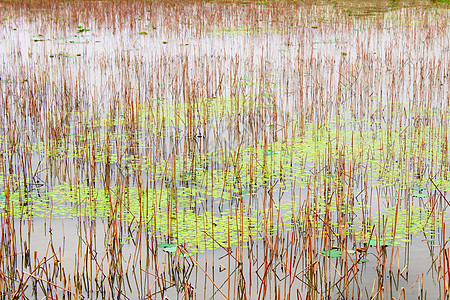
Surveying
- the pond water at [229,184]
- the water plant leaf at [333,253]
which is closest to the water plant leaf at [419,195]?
the pond water at [229,184]

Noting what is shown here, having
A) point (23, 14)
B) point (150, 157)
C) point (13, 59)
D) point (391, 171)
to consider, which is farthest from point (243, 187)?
point (23, 14)

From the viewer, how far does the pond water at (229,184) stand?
93.4 inches

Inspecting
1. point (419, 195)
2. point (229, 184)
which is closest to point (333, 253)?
point (419, 195)

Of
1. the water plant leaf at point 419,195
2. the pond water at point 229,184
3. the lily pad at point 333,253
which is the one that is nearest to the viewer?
the pond water at point 229,184

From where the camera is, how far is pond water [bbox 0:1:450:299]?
237 centimetres

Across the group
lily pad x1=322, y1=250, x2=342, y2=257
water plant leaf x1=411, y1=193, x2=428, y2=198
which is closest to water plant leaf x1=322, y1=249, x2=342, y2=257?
lily pad x1=322, y1=250, x2=342, y2=257

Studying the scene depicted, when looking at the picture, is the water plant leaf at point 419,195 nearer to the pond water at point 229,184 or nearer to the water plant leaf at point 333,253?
the pond water at point 229,184

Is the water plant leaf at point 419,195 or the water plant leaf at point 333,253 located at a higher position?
the water plant leaf at point 419,195

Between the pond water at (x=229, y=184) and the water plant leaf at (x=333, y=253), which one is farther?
the water plant leaf at (x=333, y=253)

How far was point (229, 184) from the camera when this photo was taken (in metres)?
3.50

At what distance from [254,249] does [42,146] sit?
2370 millimetres

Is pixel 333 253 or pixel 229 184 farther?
pixel 229 184

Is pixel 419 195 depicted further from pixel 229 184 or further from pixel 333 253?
pixel 229 184

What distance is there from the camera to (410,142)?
433cm
